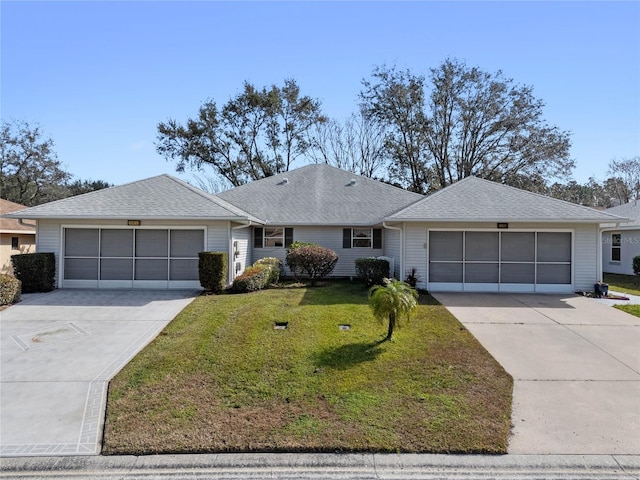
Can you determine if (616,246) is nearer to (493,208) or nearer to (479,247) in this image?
(493,208)

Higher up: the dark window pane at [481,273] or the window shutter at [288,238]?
the window shutter at [288,238]

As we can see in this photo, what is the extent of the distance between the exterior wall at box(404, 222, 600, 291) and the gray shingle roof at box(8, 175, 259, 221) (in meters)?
A: 5.93

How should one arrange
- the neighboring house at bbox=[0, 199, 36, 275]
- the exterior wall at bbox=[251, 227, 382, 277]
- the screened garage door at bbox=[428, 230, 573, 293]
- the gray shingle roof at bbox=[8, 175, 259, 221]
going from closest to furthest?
the gray shingle roof at bbox=[8, 175, 259, 221]
the screened garage door at bbox=[428, 230, 573, 293]
the exterior wall at bbox=[251, 227, 382, 277]
the neighboring house at bbox=[0, 199, 36, 275]

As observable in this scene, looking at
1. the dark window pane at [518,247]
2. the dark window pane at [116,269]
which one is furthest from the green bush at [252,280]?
the dark window pane at [518,247]

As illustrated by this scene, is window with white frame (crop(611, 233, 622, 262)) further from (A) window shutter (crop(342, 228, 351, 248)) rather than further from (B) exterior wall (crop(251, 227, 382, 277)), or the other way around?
(A) window shutter (crop(342, 228, 351, 248))

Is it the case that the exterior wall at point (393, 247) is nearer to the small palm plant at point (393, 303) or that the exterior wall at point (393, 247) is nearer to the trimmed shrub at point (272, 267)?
the trimmed shrub at point (272, 267)

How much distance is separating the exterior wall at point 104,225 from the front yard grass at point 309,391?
462 centimetres

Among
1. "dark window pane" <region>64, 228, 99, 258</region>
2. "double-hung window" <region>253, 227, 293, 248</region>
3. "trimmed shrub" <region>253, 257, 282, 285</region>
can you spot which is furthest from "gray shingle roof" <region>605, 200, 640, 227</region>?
"dark window pane" <region>64, 228, 99, 258</region>

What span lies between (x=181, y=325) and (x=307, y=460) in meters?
5.40

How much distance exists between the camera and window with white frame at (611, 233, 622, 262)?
18.7 meters

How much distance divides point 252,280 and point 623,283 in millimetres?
15174

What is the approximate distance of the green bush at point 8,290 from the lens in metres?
9.99

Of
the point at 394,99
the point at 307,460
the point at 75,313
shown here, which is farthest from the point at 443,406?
the point at 394,99

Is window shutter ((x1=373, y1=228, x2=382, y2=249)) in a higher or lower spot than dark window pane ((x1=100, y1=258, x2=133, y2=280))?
higher
